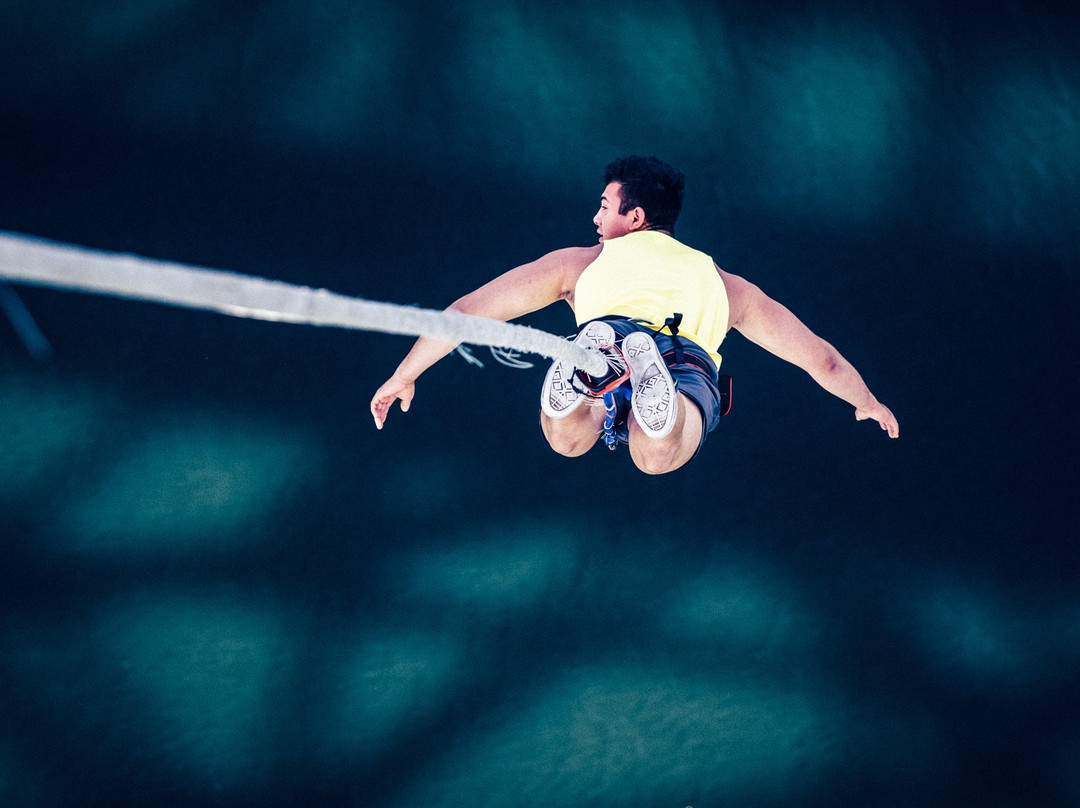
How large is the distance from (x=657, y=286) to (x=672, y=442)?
0.40m

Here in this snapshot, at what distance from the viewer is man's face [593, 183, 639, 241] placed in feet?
6.77

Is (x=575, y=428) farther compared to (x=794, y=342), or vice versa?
(x=794, y=342)

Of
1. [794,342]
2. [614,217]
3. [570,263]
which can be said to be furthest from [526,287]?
[794,342]

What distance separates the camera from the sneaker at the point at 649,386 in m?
1.74

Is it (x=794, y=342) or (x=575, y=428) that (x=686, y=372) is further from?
(x=794, y=342)

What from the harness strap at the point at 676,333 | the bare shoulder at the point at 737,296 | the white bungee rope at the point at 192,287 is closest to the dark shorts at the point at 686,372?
the harness strap at the point at 676,333

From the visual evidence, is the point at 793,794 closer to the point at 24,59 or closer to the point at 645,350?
the point at 645,350

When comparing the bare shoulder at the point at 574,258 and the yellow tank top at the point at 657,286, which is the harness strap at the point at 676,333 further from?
the bare shoulder at the point at 574,258

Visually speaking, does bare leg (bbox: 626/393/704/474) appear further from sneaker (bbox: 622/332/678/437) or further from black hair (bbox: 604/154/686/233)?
black hair (bbox: 604/154/686/233)

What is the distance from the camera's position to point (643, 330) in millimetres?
1858

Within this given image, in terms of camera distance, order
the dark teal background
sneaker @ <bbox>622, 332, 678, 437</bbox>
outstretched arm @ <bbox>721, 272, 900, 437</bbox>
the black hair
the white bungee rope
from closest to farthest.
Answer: the white bungee rope < sneaker @ <bbox>622, 332, 678, 437</bbox> < the black hair < outstretched arm @ <bbox>721, 272, 900, 437</bbox> < the dark teal background

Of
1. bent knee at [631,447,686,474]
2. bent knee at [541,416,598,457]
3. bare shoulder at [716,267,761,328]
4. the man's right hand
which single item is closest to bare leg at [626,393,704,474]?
bent knee at [631,447,686,474]

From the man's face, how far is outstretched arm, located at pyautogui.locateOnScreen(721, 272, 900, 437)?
295 mm

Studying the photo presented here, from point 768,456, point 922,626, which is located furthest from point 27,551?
point 922,626
